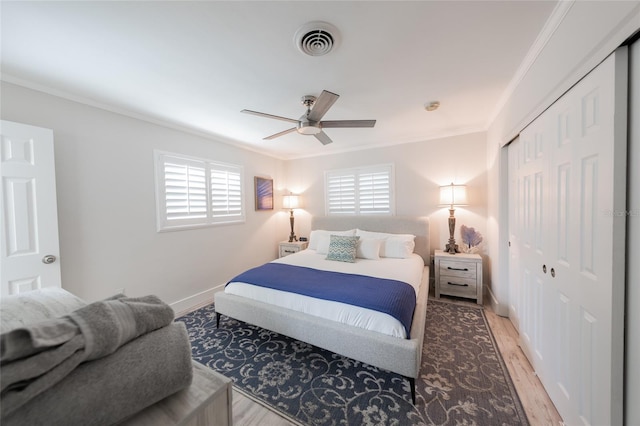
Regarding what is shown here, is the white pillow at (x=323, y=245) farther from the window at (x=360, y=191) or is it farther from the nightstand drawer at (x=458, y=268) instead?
the nightstand drawer at (x=458, y=268)

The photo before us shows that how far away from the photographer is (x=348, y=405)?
1570mm

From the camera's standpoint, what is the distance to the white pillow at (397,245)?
10.5ft

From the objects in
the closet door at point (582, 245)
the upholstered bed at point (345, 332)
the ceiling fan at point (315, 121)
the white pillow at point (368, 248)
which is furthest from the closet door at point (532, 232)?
the white pillow at point (368, 248)

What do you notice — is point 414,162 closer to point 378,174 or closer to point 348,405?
point 378,174

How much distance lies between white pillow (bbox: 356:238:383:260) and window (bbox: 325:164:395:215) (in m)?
0.87

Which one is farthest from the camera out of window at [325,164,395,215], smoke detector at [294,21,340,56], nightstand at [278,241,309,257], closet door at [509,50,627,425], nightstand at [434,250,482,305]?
nightstand at [278,241,309,257]

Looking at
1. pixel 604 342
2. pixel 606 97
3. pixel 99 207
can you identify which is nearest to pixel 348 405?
pixel 604 342

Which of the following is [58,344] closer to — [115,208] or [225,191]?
[115,208]

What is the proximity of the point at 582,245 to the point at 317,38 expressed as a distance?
1.99 meters

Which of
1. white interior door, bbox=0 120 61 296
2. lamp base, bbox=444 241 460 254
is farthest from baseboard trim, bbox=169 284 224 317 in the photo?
lamp base, bbox=444 241 460 254

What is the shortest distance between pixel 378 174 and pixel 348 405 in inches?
126

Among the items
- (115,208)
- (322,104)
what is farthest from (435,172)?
(115,208)

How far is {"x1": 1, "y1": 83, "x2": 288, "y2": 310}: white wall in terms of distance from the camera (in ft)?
6.87

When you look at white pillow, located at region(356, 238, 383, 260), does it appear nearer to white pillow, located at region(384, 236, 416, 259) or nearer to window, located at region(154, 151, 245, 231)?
white pillow, located at region(384, 236, 416, 259)
